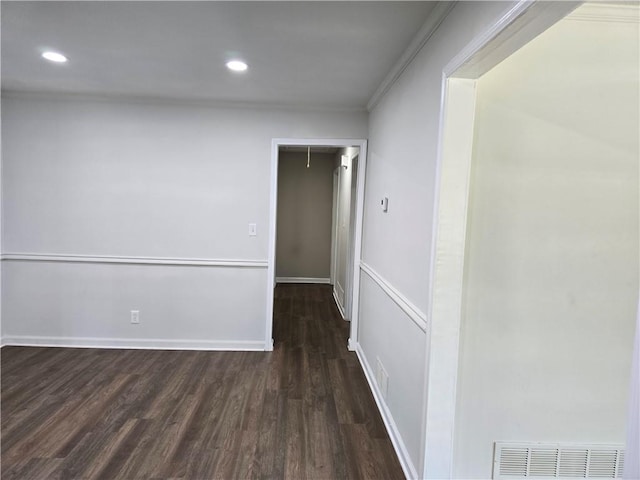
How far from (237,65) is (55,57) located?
1211mm

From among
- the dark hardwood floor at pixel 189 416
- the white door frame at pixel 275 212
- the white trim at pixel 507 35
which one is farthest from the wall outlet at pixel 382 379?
the white trim at pixel 507 35

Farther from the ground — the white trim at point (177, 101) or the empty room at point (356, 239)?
the white trim at point (177, 101)

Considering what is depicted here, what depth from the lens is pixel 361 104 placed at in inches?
132

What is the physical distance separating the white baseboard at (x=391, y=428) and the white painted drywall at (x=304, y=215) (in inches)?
145

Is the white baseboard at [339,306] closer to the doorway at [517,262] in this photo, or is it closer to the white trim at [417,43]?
the white trim at [417,43]

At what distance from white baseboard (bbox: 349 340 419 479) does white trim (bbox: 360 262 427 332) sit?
72 cm

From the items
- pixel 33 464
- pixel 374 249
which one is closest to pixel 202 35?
pixel 374 249

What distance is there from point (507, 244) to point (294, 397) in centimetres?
186

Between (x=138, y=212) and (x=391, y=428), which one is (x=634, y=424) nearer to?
(x=391, y=428)

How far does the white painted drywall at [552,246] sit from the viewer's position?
168 centimetres

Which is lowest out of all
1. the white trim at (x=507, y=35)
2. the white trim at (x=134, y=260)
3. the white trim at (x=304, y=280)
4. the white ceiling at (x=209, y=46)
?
the white trim at (x=304, y=280)

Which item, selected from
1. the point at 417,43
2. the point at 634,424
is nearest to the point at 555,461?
the point at 634,424

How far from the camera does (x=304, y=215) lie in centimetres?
677

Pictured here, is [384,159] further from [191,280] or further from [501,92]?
[191,280]
